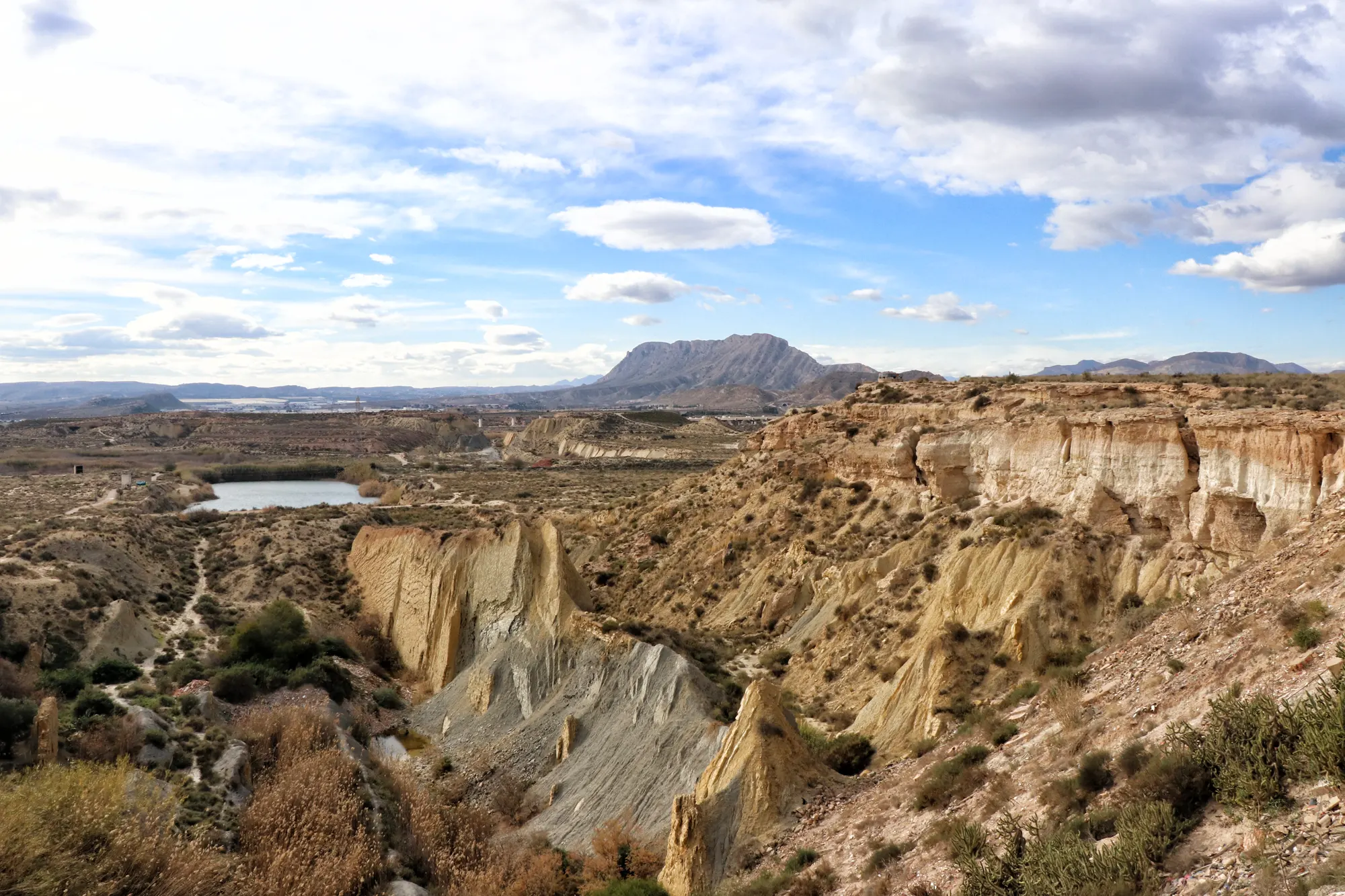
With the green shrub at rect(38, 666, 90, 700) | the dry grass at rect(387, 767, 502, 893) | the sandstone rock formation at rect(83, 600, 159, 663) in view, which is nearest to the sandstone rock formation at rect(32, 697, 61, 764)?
the green shrub at rect(38, 666, 90, 700)

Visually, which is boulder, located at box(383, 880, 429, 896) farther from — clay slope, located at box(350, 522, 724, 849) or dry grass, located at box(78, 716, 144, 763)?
dry grass, located at box(78, 716, 144, 763)

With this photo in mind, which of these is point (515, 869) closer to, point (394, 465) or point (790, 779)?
point (790, 779)

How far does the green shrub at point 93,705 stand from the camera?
72.1 feet

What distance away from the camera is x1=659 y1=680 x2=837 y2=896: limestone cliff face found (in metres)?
16.0

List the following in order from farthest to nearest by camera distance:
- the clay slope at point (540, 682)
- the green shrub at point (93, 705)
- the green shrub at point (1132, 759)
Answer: the green shrub at point (93, 705)
the clay slope at point (540, 682)
the green shrub at point (1132, 759)

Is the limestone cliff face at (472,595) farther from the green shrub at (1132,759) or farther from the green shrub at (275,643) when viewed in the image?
the green shrub at (1132,759)

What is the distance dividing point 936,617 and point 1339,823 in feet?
51.2

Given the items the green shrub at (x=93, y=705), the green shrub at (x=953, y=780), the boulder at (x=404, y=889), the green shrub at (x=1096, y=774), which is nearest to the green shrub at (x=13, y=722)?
the green shrub at (x=93, y=705)

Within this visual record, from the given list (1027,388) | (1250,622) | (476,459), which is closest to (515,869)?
(1250,622)

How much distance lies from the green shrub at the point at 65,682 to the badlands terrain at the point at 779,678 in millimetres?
154

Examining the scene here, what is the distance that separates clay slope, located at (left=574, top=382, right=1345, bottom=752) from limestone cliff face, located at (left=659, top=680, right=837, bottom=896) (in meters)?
3.56

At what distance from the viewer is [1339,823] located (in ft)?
25.7

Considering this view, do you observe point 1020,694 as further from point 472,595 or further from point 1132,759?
point 472,595

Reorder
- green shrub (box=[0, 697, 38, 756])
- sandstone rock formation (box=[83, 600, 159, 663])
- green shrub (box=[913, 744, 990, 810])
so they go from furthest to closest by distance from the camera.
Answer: sandstone rock formation (box=[83, 600, 159, 663]) < green shrub (box=[0, 697, 38, 756]) < green shrub (box=[913, 744, 990, 810])
